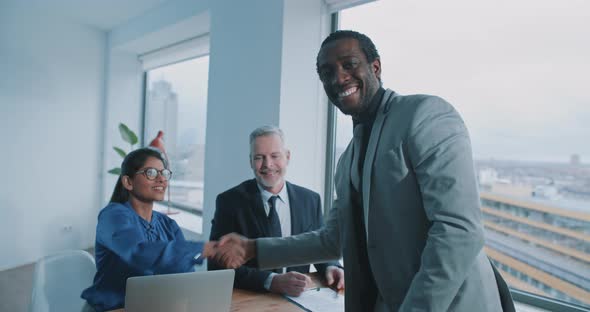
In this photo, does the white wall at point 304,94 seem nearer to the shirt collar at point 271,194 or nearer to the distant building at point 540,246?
the shirt collar at point 271,194

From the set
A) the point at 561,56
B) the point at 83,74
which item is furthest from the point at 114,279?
the point at 83,74

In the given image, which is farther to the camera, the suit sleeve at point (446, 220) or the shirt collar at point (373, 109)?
the shirt collar at point (373, 109)

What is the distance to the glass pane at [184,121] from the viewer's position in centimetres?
422

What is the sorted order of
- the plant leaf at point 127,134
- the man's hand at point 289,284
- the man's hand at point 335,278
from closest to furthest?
the man's hand at point 289,284, the man's hand at point 335,278, the plant leaf at point 127,134

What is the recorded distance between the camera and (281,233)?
6.50ft

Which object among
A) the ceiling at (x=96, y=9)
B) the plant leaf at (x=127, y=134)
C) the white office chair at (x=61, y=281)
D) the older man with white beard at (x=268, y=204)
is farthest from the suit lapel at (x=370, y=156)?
the plant leaf at (x=127, y=134)

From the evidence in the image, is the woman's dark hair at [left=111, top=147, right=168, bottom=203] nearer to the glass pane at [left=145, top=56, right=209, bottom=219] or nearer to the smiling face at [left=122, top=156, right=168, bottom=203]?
the smiling face at [left=122, top=156, right=168, bottom=203]

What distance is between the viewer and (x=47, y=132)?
15.0 ft

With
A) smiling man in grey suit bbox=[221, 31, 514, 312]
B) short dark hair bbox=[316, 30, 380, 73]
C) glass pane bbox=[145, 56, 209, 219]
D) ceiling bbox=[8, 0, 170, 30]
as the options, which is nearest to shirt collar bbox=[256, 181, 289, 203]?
smiling man in grey suit bbox=[221, 31, 514, 312]

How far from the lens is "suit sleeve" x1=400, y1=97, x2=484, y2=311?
0.84 m

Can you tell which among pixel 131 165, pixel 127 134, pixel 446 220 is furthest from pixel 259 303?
pixel 127 134

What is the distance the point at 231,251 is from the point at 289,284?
0.27m

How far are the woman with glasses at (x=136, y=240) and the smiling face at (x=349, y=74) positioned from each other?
900mm

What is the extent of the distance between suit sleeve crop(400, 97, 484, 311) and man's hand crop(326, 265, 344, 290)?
744mm
